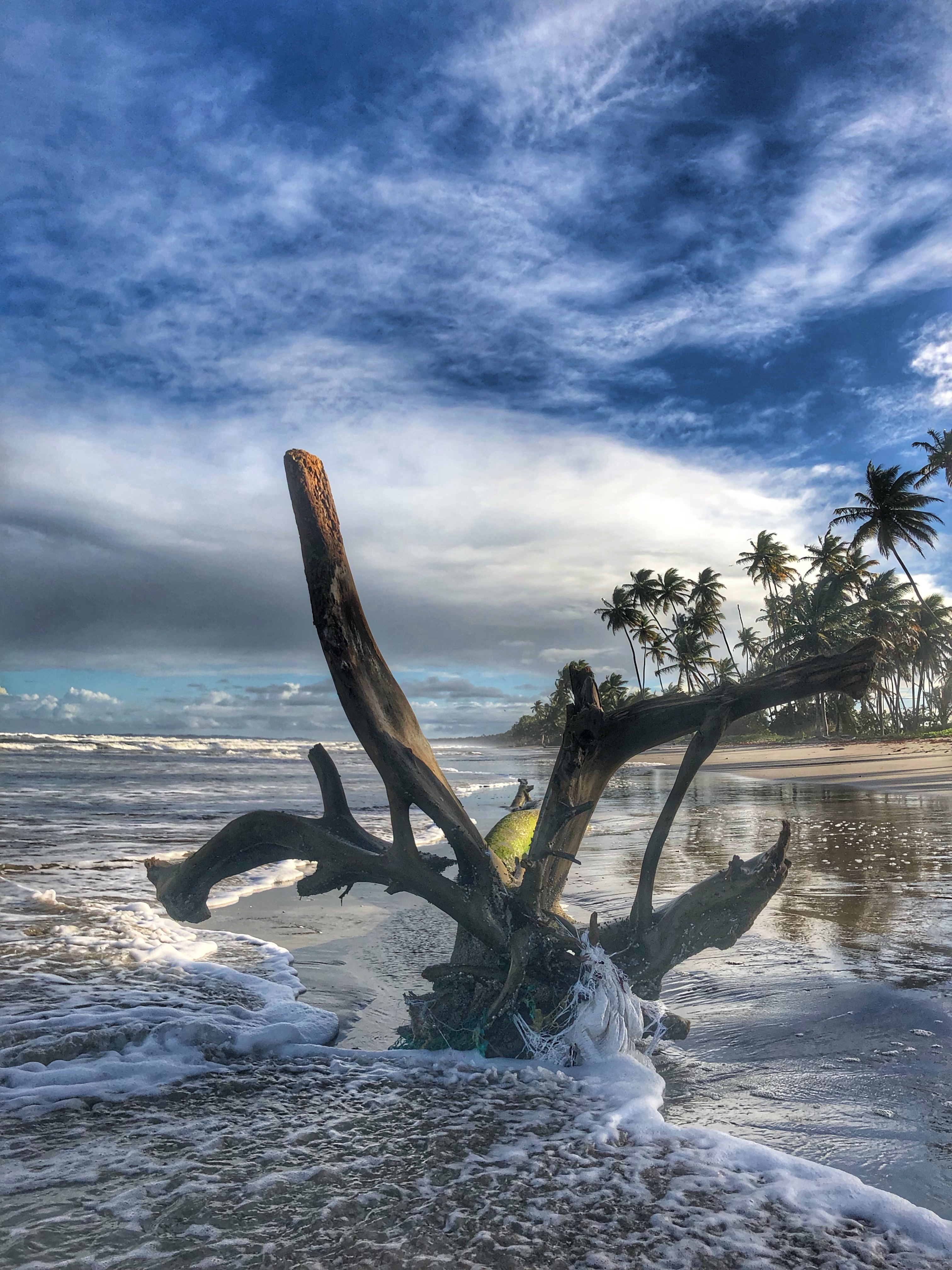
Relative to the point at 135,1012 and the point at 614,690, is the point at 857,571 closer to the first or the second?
the point at 614,690

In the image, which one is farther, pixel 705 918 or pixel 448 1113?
pixel 705 918

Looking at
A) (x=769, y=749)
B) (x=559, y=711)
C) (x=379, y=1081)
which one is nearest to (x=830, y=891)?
(x=379, y=1081)

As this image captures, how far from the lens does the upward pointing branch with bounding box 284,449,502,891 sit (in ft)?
12.5

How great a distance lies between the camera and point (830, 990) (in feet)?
14.5

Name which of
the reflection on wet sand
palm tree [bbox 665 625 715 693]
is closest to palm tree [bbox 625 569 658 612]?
palm tree [bbox 665 625 715 693]

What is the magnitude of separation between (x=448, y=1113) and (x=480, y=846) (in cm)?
116

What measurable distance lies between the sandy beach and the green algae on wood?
13.6 metres

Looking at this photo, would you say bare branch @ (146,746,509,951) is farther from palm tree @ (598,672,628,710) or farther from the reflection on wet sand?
palm tree @ (598,672,628,710)

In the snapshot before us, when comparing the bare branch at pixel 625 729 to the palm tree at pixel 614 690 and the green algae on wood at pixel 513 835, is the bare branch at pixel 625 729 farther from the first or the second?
the palm tree at pixel 614 690

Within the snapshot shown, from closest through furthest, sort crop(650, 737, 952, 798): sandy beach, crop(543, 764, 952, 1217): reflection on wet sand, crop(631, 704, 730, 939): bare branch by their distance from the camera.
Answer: crop(543, 764, 952, 1217): reflection on wet sand, crop(631, 704, 730, 939): bare branch, crop(650, 737, 952, 798): sandy beach

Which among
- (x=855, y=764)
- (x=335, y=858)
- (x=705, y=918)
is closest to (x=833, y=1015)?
(x=705, y=918)

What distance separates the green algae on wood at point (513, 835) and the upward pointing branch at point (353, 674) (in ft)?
6.82

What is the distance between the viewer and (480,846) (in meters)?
3.83

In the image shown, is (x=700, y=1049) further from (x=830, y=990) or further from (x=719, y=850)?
(x=719, y=850)
